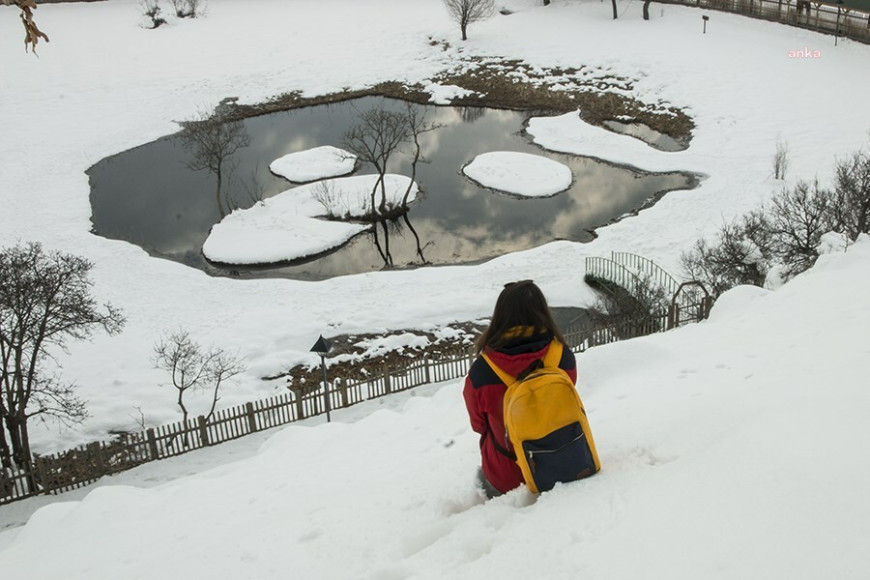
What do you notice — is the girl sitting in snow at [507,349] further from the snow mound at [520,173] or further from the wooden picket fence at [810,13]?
the wooden picket fence at [810,13]

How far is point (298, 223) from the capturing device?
2473 centimetres

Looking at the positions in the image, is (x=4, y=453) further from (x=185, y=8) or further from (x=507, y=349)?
(x=185, y=8)

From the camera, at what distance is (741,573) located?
3.37m

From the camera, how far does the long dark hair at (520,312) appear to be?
4.19m

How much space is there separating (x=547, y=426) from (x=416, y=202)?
22428mm

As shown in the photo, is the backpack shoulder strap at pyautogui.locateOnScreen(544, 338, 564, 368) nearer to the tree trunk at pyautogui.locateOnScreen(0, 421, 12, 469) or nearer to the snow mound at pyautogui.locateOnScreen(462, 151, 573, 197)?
the tree trunk at pyautogui.locateOnScreen(0, 421, 12, 469)

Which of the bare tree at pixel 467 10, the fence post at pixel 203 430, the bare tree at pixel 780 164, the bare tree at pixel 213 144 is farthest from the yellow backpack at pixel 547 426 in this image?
the bare tree at pixel 467 10

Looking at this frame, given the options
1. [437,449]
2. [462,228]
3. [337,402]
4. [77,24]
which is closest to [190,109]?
[77,24]

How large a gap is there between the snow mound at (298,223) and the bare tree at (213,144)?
1.93m

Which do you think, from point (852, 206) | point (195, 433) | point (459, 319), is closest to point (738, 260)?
point (852, 206)

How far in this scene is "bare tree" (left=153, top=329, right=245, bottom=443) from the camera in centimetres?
1495

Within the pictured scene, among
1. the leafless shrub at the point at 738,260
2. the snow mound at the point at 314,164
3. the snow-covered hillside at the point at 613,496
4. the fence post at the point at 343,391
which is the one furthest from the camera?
the snow mound at the point at 314,164

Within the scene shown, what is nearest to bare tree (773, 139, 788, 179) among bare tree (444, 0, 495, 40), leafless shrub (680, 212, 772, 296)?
leafless shrub (680, 212, 772, 296)

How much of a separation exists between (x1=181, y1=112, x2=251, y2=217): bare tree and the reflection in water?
42 centimetres
